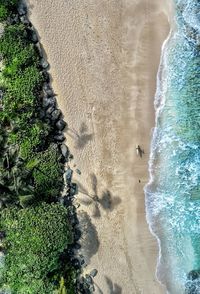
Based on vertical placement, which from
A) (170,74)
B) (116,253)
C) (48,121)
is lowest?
(116,253)

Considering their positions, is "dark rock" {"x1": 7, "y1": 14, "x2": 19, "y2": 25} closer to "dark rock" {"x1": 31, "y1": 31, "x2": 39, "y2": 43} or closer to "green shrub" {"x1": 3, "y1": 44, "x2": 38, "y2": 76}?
"dark rock" {"x1": 31, "y1": 31, "x2": 39, "y2": 43}

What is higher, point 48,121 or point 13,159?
point 48,121

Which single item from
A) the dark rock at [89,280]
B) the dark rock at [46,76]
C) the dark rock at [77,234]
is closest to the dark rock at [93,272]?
the dark rock at [89,280]

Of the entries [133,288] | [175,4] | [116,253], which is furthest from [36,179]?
[175,4]

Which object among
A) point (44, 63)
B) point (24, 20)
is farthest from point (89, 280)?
point (24, 20)

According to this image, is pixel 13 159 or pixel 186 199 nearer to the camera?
pixel 13 159

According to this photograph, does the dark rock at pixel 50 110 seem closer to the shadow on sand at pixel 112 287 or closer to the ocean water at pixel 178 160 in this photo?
the ocean water at pixel 178 160

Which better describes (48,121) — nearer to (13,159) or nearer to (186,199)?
(13,159)
